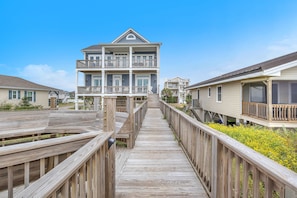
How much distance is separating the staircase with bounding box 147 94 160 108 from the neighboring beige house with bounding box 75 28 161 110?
663mm

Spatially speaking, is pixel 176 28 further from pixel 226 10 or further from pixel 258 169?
pixel 258 169

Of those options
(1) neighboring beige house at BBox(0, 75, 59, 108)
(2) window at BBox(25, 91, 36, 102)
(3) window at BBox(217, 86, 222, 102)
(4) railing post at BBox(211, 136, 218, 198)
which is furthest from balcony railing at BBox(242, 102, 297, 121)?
(2) window at BBox(25, 91, 36, 102)

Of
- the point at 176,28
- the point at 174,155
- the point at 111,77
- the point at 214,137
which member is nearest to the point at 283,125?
the point at 174,155

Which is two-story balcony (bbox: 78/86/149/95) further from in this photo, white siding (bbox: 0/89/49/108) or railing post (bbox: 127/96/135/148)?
railing post (bbox: 127/96/135/148)

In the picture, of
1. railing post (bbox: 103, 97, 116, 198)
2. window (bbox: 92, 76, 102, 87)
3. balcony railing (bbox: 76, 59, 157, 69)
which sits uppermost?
balcony railing (bbox: 76, 59, 157, 69)

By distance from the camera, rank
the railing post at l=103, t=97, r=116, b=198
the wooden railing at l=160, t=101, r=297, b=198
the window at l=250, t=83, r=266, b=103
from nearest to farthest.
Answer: the wooden railing at l=160, t=101, r=297, b=198 → the railing post at l=103, t=97, r=116, b=198 → the window at l=250, t=83, r=266, b=103

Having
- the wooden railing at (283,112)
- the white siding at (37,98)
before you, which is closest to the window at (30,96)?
the white siding at (37,98)

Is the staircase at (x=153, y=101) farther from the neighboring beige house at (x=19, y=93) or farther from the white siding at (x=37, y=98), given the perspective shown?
the white siding at (x=37, y=98)

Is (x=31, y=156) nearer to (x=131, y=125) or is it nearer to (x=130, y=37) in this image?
(x=131, y=125)

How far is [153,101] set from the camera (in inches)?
685

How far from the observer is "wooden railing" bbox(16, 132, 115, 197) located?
854 millimetres

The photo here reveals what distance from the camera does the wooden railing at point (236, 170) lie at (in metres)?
1.05

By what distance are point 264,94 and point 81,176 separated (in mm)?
11180

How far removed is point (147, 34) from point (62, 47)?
13.2 m
